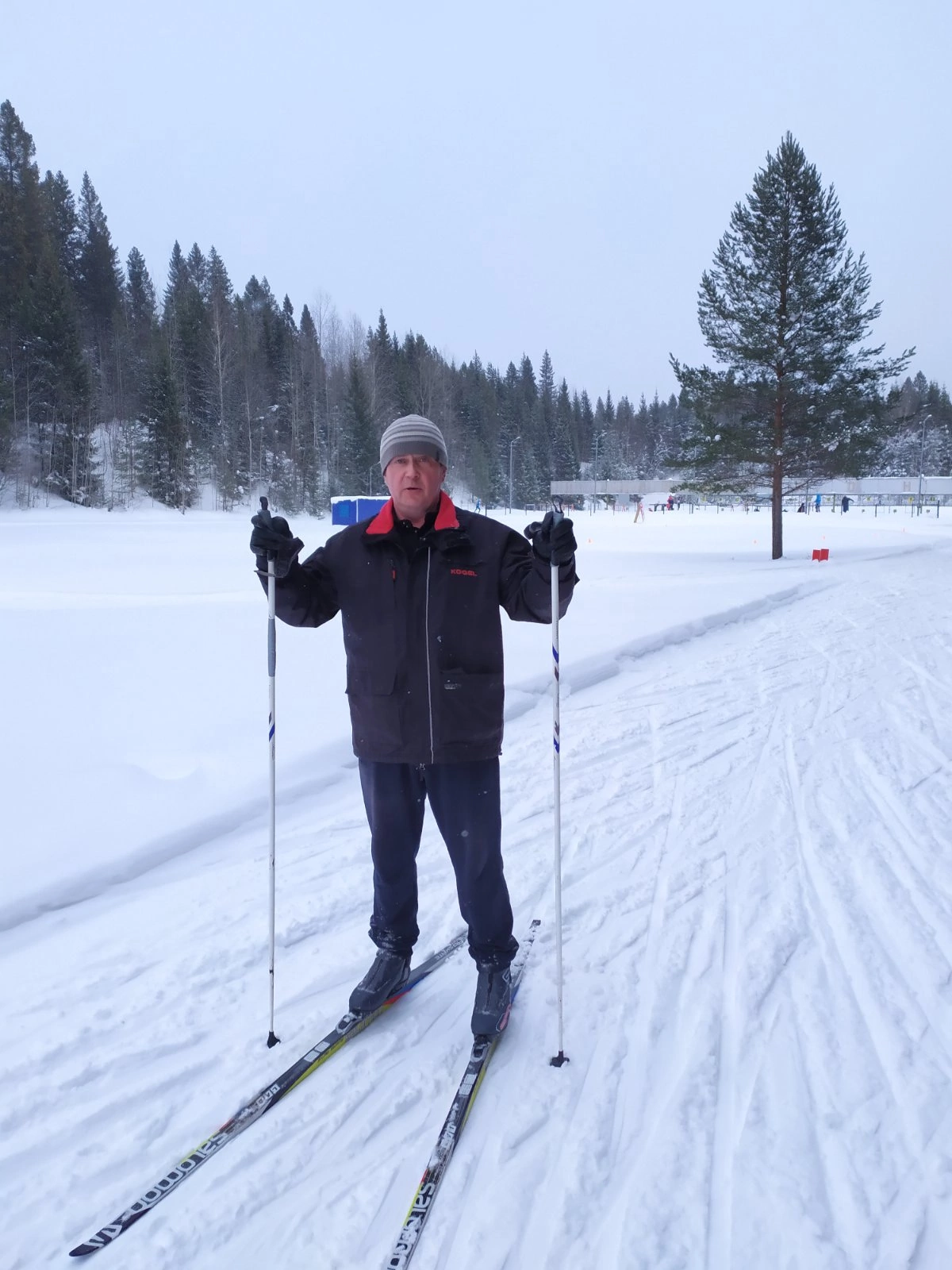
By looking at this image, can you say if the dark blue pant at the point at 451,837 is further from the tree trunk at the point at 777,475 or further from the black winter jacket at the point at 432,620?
the tree trunk at the point at 777,475

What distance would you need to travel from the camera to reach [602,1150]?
2.08 meters

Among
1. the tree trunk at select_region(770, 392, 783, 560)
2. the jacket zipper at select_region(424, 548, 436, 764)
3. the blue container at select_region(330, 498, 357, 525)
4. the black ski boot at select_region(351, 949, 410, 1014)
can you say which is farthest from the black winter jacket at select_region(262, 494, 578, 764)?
the blue container at select_region(330, 498, 357, 525)

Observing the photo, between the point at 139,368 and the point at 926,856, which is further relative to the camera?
the point at 139,368

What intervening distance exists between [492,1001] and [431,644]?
1.27 m

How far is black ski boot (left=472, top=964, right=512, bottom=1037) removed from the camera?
8.26ft

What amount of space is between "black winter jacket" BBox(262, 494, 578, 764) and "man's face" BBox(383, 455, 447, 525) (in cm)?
5

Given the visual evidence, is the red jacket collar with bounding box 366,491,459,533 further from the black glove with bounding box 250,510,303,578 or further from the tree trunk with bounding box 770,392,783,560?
the tree trunk with bounding box 770,392,783,560

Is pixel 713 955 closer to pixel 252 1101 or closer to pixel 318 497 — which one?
pixel 252 1101

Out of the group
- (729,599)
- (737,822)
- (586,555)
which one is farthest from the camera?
(586,555)

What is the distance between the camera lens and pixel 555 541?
7.88 feet

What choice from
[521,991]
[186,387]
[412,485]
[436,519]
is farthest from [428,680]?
[186,387]

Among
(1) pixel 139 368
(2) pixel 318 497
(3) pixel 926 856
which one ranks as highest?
(1) pixel 139 368

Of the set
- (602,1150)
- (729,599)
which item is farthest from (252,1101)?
(729,599)

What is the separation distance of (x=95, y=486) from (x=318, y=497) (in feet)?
36.7
